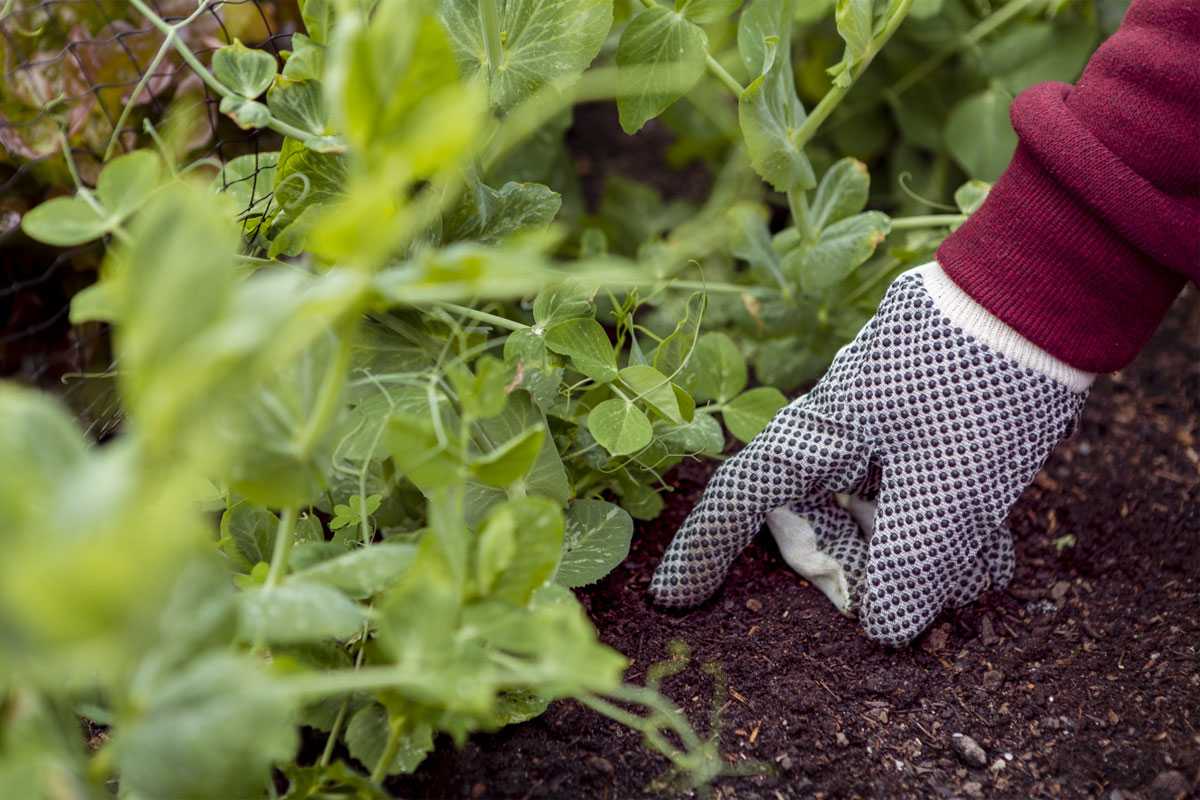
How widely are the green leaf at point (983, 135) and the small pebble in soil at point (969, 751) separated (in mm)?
764

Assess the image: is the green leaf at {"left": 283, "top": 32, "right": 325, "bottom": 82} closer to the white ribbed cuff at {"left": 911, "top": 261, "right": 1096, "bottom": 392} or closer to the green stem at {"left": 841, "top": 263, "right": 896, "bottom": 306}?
the white ribbed cuff at {"left": 911, "top": 261, "right": 1096, "bottom": 392}

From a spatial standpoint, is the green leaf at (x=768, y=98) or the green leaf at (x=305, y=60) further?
the green leaf at (x=768, y=98)

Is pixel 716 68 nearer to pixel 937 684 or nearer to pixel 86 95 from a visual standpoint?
pixel 937 684

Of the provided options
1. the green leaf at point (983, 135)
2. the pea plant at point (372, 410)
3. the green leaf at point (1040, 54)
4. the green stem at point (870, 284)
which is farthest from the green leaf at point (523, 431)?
the green leaf at point (1040, 54)

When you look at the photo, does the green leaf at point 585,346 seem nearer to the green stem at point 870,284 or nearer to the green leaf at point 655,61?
the green leaf at point 655,61

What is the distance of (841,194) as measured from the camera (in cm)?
115

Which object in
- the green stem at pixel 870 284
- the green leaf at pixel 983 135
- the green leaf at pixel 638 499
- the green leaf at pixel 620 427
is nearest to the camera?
the green leaf at pixel 620 427

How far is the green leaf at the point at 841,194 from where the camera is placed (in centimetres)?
114

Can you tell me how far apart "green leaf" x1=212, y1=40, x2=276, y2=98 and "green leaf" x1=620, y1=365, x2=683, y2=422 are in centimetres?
37

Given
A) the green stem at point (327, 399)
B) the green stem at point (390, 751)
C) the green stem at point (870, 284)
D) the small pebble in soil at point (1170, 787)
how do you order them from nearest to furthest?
the green stem at point (327, 399) < the green stem at point (390, 751) < the small pebble in soil at point (1170, 787) < the green stem at point (870, 284)

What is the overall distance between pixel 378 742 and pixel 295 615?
6.6 inches

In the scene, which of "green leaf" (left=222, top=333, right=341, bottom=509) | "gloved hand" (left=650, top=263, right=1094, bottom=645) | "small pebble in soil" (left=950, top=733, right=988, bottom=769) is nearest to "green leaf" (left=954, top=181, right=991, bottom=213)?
"gloved hand" (left=650, top=263, right=1094, bottom=645)

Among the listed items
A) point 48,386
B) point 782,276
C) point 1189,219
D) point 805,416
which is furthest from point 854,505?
point 48,386

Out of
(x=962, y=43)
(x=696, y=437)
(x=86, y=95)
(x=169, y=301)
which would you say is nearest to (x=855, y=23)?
(x=696, y=437)
